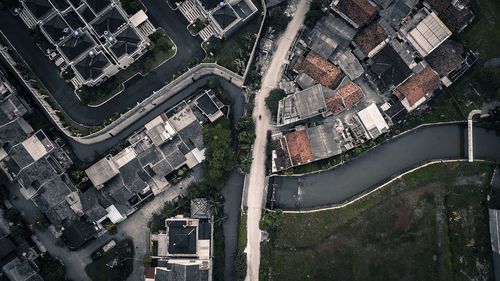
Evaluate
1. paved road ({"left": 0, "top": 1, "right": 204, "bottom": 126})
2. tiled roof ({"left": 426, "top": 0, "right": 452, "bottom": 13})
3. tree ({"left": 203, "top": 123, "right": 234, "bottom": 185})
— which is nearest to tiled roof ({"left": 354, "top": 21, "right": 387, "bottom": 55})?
tiled roof ({"left": 426, "top": 0, "right": 452, "bottom": 13})

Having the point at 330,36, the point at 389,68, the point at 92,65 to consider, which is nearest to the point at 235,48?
A: the point at 330,36

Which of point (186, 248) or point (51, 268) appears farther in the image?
point (51, 268)

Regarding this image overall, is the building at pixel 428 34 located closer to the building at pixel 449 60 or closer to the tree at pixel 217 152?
the building at pixel 449 60

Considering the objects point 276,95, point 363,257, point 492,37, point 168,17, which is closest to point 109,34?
point 168,17

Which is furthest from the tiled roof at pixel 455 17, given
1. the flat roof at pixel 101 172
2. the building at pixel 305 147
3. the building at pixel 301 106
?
the flat roof at pixel 101 172

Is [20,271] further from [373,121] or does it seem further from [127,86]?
[373,121]
